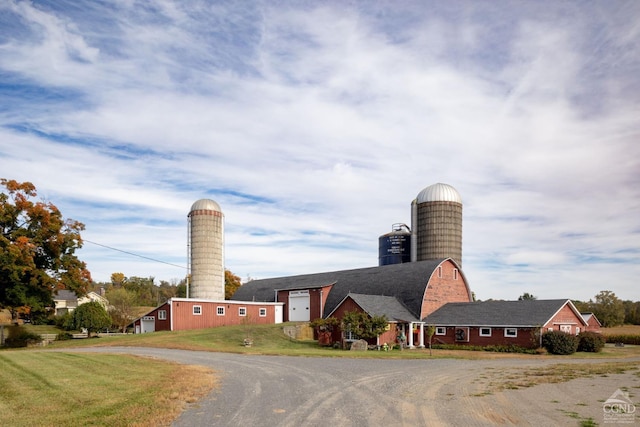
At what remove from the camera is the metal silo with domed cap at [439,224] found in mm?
55150

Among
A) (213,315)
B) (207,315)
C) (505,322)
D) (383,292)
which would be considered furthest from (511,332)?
(207,315)

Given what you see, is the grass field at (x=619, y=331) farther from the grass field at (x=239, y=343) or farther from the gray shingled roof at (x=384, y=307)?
the gray shingled roof at (x=384, y=307)

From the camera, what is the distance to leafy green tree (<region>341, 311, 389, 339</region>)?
126 ft

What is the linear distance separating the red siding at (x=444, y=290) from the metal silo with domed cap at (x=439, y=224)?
6.32 m

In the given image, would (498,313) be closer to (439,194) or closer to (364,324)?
(364,324)

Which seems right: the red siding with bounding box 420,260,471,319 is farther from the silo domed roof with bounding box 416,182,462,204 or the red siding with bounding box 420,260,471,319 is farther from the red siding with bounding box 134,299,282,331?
the red siding with bounding box 134,299,282,331

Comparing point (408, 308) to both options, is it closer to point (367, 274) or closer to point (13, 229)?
point (367, 274)

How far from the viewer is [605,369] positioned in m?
24.4

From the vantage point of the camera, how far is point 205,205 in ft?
190

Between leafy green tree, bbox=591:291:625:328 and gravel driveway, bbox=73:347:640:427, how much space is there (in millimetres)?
45508

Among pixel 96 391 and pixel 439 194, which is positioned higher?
pixel 439 194

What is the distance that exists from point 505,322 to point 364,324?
10478 millimetres

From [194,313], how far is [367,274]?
17091mm

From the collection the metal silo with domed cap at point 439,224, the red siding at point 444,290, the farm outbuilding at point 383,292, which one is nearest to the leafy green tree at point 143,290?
the farm outbuilding at point 383,292
